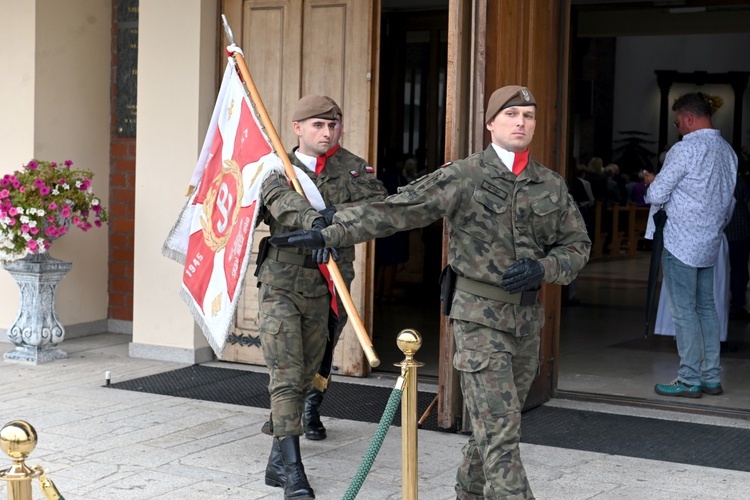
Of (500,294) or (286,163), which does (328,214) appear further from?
(500,294)

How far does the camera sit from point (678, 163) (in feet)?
22.9

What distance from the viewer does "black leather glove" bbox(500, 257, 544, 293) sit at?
159 inches

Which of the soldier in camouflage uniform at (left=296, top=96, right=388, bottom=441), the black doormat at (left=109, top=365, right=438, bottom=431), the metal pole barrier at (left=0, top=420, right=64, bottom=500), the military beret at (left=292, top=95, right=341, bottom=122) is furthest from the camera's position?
the black doormat at (left=109, top=365, right=438, bottom=431)

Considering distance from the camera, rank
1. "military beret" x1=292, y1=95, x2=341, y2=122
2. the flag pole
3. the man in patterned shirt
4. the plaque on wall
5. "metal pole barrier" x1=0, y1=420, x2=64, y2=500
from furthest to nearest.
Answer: the plaque on wall
the man in patterned shirt
"military beret" x1=292, y1=95, x2=341, y2=122
the flag pole
"metal pole barrier" x1=0, y1=420, x2=64, y2=500

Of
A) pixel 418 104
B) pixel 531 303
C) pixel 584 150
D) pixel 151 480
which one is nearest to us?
pixel 531 303

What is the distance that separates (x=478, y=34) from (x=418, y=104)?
8.66m

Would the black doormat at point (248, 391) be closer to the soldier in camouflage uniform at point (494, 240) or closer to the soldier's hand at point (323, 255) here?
the soldier's hand at point (323, 255)

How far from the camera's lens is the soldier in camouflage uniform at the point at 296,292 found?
4.95 metres

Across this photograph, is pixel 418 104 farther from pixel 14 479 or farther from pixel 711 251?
pixel 14 479

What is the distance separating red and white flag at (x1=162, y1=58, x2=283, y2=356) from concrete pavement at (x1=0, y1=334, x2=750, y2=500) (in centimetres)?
68

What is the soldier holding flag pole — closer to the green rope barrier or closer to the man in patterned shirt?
the green rope barrier

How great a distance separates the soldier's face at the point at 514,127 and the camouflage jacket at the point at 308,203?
2.87 ft

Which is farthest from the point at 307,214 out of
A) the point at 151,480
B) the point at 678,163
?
the point at 678,163

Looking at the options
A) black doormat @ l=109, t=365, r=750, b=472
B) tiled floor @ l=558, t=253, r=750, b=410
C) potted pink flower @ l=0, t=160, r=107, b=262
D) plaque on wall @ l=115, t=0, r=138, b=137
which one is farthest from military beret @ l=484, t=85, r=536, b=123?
plaque on wall @ l=115, t=0, r=138, b=137
